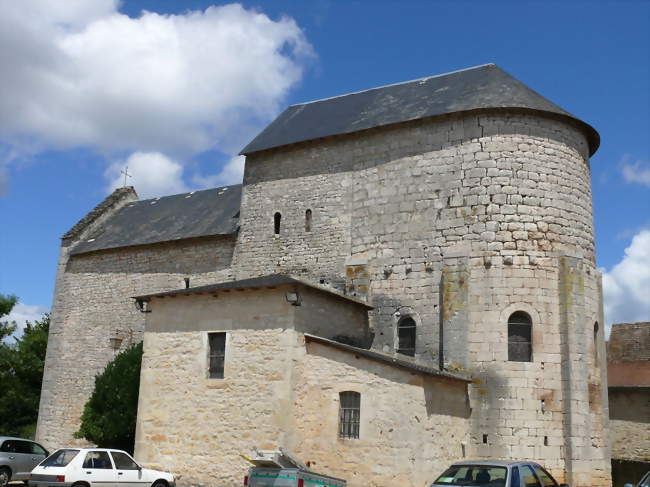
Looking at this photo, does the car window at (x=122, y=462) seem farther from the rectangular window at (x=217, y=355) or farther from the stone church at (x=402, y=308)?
the rectangular window at (x=217, y=355)

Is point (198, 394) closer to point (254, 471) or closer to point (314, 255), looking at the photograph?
point (254, 471)

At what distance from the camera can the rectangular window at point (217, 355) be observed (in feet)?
51.0

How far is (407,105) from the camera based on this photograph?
63.2 feet

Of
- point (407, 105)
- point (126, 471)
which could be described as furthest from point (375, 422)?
point (407, 105)

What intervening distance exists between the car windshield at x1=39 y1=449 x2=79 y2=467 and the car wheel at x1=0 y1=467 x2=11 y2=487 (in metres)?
2.66

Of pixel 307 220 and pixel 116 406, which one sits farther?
pixel 307 220

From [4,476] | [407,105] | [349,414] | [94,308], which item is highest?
[407,105]

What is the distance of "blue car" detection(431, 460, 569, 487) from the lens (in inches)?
379

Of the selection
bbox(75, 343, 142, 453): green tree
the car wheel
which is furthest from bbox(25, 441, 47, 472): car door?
bbox(75, 343, 142, 453): green tree

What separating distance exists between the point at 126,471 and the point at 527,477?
25.1ft

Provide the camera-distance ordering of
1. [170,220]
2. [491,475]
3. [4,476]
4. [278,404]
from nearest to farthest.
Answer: [491,475] → [278,404] → [4,476] → [170,220]

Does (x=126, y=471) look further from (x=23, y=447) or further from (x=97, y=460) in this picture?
(x=23, y=447)

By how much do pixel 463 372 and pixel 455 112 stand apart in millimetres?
6437

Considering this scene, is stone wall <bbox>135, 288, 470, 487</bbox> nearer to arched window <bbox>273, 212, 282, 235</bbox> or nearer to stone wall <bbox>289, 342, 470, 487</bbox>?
stone wall <bbox>289, 342, 470, 487</bbox>
